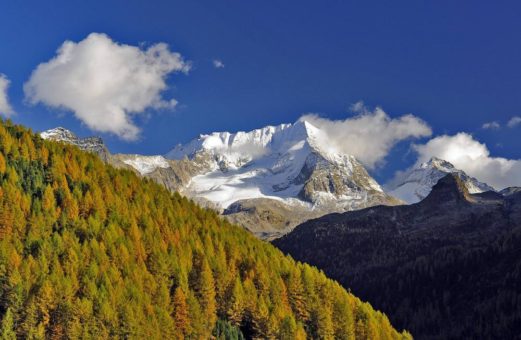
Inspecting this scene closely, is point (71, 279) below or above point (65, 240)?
below

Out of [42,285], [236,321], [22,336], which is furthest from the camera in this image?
[236,321]

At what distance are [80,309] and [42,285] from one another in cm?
1140

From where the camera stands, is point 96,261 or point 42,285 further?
Result: point 96,261

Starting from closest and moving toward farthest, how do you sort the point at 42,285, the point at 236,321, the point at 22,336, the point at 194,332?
the point at 22,336
the point at 42,285
the point at 194,332
the point at 236,321

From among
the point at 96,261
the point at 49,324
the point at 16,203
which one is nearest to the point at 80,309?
the point at 49,324

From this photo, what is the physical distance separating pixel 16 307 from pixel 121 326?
25.7 m

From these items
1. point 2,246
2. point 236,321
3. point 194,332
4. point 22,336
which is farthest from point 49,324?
point 236,321

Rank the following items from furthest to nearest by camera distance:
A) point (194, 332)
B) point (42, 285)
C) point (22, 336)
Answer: point (194, 332), point (42, 285), point (22, 336)

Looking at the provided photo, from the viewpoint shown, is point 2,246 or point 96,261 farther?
point 96,261

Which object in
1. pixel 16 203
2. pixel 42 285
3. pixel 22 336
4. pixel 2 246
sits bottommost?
pixel 22 336

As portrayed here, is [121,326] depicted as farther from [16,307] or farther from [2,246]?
[2,246]

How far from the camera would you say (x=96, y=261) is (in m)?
191

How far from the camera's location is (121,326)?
172 meters

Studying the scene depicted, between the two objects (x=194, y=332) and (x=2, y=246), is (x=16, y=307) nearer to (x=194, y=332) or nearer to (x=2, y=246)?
(x=2, y=246)
